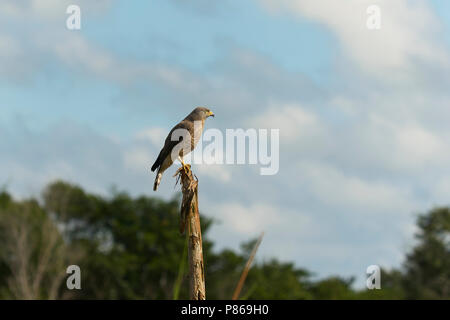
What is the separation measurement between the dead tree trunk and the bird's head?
→ 3671 mm

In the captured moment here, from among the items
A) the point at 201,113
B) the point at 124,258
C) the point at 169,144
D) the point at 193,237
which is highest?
the point at 124,258

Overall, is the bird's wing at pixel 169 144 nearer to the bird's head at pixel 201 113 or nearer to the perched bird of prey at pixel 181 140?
the perched bird of prey at pixel 181 140

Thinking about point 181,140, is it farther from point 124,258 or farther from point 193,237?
point 124,258

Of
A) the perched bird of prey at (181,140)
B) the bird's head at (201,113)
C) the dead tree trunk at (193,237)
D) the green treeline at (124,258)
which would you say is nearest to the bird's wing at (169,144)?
the perched bird of prey at (181,140)

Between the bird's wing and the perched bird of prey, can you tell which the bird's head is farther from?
the bird's wing

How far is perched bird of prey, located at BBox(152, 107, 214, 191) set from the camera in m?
11.8

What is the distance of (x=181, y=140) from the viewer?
39.4ft

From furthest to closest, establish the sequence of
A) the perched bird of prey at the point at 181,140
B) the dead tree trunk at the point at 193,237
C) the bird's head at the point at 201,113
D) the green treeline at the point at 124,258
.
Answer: the green treeline at the point at 124,258
the bird's head at the point at 201,113
the perched bird of prey at the point at 181,140
the dead tree trunk at the point at 193,237

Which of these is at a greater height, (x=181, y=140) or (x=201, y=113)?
(x=201, y=113)

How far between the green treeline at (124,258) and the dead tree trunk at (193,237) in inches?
2068

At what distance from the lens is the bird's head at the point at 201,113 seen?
12320mm

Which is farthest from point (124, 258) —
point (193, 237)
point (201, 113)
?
point (193, 237)

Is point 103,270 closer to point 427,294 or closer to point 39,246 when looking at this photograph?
point 39,246

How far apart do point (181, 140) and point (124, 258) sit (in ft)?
183
